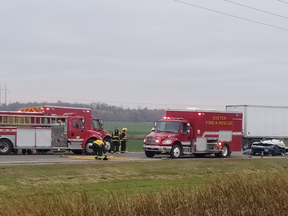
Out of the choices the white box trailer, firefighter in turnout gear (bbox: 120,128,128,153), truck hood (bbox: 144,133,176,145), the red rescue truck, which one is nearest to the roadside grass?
truck hood (bbox: 144,133,176,145)

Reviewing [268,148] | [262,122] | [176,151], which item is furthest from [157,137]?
[262,122]

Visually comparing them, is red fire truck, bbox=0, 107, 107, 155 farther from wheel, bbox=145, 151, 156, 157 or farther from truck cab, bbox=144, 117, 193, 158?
truck cab, bbox=144, 117, 193, 158

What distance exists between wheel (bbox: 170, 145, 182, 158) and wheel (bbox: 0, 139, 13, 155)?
30.3 ft

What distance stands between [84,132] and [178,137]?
6.21 m

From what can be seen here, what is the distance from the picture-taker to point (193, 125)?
103 feet

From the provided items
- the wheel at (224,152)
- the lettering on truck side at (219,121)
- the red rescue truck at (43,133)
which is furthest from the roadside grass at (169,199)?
the wheel at (224,152)

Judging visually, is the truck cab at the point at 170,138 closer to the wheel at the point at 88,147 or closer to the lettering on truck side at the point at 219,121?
the lettering on truck side at the point at 219,121

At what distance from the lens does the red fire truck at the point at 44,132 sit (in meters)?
30.5

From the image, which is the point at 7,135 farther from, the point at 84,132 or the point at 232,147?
the point at 232,147

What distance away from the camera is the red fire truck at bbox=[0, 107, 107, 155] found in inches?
1200

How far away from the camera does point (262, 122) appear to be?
154ft

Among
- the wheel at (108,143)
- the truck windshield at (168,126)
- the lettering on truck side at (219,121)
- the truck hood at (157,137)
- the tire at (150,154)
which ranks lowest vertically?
the tire at (150,154)

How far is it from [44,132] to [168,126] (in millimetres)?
7320

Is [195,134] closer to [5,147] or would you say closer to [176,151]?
[176,151]
